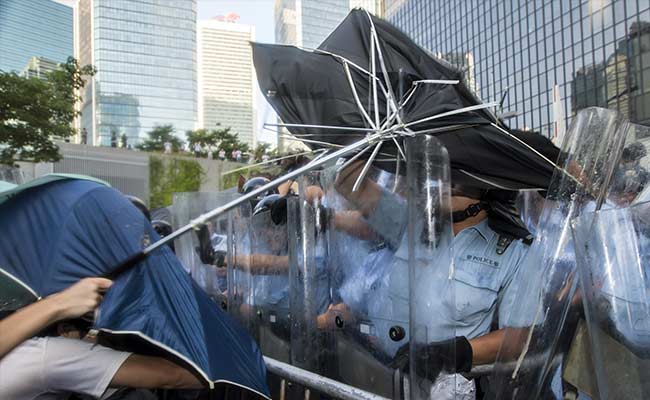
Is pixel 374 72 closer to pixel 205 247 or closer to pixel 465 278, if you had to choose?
pixel 465 278

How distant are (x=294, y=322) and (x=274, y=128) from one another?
0.85 m

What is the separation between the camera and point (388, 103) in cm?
178

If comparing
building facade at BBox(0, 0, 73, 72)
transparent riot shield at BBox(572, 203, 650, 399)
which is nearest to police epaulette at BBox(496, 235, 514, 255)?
transparent riot shield at BBox(572, 203, 650, 399)

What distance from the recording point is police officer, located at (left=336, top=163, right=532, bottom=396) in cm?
187

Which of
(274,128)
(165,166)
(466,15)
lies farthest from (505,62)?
(274,128)

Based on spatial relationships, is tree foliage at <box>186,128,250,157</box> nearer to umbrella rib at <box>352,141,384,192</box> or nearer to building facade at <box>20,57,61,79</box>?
building facade at <box>20,57,61,79</box>

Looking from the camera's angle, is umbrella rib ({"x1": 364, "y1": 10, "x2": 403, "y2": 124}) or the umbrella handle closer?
the umbrella handle

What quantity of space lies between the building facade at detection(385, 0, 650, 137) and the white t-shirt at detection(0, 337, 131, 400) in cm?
2423

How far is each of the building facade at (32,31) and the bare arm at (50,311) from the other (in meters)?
6.99

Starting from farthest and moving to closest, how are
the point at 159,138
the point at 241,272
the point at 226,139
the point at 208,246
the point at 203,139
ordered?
the point at 159,138 < the point at 203,139 < the point at 226,139 < the point at 208,246 < the point at 241,272

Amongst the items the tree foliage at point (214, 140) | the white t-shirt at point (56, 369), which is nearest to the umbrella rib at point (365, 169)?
the white t-shirt at point (56, 369)

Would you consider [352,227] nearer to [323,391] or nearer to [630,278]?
[323,391]

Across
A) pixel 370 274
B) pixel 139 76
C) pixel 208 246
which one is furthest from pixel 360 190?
pixel 139 76

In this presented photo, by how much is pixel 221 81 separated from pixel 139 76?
71.7ft
